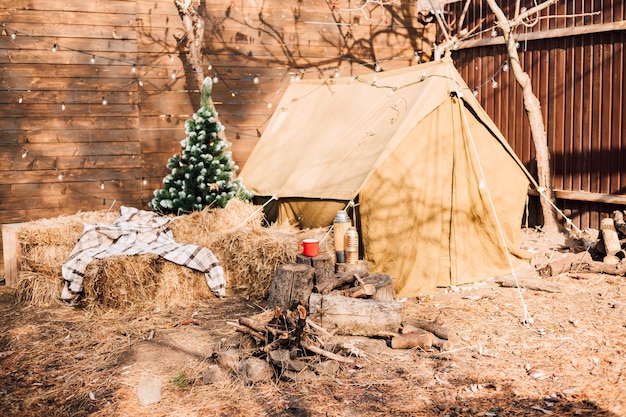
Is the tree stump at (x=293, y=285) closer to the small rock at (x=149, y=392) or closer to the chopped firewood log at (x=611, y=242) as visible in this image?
the small rock at (x=149, y=392)

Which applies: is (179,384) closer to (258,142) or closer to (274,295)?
(274,295)

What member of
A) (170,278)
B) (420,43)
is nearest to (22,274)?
(170,278)

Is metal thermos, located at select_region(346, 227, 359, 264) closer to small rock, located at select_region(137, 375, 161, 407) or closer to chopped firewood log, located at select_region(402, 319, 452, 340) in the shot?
chopped firewood log, located at select_region(402, 319, 452, 340)

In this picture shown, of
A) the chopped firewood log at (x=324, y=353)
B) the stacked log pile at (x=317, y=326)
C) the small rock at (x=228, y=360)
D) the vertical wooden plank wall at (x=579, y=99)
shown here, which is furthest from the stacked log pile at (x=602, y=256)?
the small rock at (x=228, y=360)

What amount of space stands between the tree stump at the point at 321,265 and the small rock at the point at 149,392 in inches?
62.0

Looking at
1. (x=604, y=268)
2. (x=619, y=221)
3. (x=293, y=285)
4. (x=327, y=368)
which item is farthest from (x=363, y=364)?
(x=619, y=221)

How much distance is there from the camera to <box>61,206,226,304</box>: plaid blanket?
545 cm

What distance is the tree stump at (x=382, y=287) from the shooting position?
15.6 ft

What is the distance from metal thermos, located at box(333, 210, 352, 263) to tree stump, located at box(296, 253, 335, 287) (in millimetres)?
221

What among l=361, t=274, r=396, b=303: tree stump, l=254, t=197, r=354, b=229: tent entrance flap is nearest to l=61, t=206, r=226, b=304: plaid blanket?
l=254, t=197, r=354, b=229: tent entrance flap

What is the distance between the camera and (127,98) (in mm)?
7398

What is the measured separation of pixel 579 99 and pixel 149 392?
19.2 feet

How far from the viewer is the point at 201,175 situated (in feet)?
22.0

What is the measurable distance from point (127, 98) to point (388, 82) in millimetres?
2977
